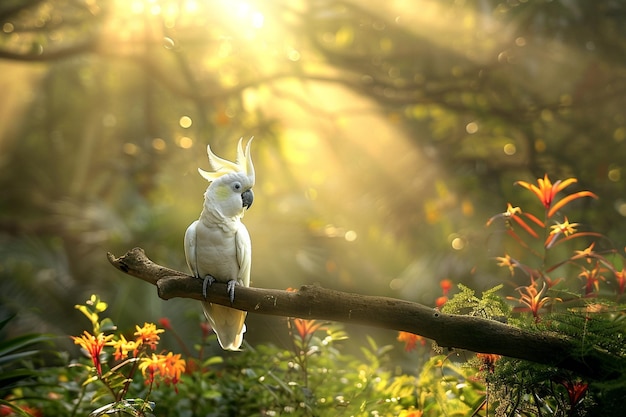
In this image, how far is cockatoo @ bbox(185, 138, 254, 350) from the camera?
92.8 inches

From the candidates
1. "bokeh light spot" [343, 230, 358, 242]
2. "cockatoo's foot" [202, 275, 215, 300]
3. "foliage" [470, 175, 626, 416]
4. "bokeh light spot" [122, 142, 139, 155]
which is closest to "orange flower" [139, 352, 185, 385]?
"cockatoo's foot" [202, 275, 215, 300]

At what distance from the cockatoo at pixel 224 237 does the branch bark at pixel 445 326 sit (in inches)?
19.4

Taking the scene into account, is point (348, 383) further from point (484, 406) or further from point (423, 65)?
point (423, 65)

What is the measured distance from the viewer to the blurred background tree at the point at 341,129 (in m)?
5.16

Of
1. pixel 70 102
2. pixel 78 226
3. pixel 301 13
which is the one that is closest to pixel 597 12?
pixel 301 13

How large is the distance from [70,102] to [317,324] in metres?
6.79

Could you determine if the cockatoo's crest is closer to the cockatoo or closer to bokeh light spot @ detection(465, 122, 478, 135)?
the cockatoo

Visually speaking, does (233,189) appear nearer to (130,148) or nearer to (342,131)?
(342,131)

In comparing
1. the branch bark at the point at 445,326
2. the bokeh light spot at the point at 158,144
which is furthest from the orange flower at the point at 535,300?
the bokeh light spot at the point at 158,144

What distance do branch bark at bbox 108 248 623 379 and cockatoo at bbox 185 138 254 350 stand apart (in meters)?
0.49

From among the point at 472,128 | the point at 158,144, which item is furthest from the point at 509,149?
the point at 158,144

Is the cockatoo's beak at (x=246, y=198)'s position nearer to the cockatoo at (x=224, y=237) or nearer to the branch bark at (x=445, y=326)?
the cockatoo at (x=224, y=237)

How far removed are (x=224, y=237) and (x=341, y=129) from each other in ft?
15.6

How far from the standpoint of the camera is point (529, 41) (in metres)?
5.44
